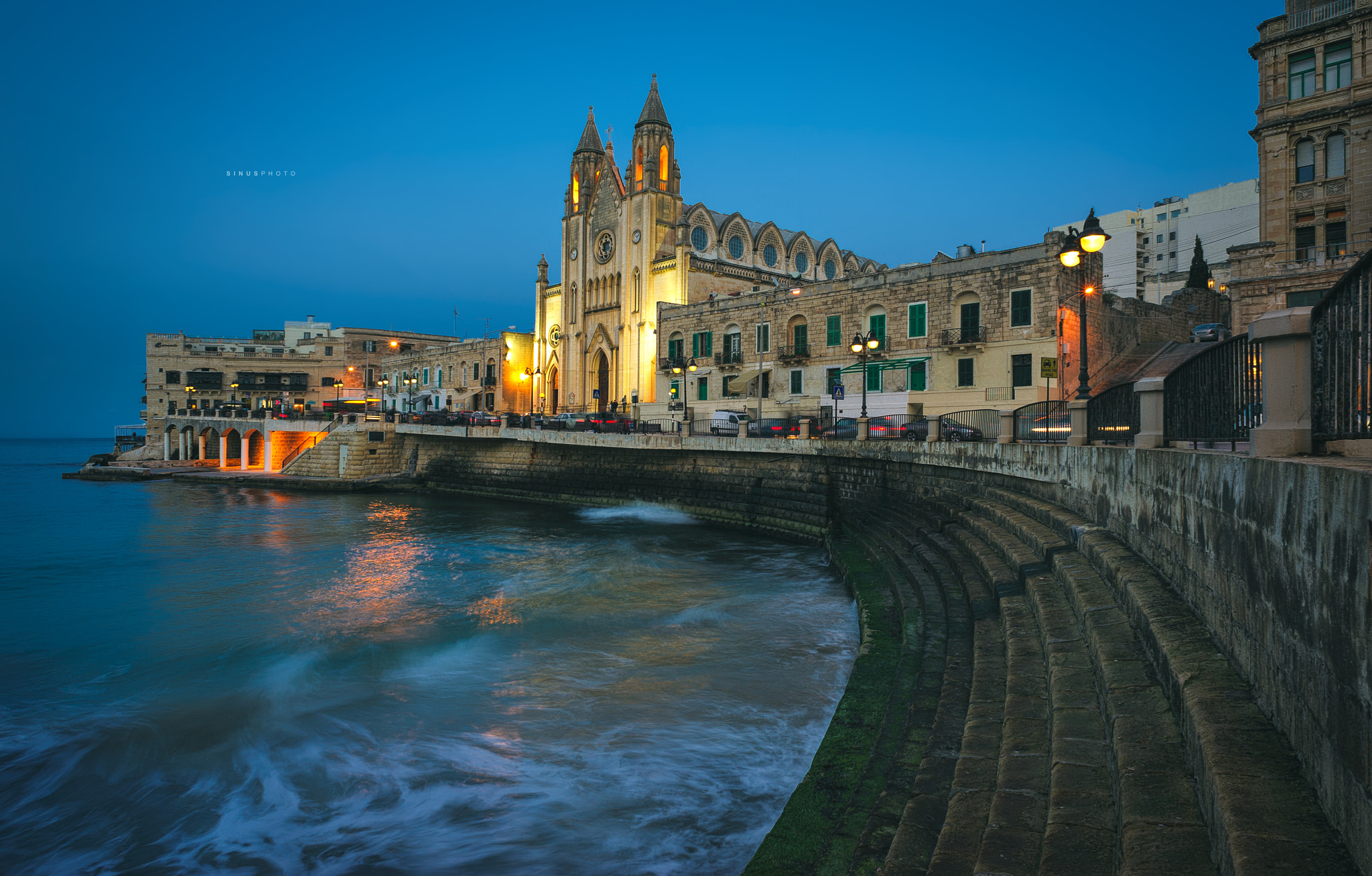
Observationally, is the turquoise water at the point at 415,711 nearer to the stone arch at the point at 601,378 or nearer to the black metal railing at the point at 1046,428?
the black metal railing at the point at 1046,428

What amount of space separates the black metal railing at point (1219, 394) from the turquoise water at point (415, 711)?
4919mm

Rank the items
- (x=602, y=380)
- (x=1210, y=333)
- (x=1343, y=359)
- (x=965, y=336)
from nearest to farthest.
Result: (x=1343, y=359), (x=1210, y=333), (x=965, y=336), (x=602, y=380)

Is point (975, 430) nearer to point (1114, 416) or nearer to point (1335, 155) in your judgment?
point (1114, 416)

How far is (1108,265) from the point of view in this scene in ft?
209

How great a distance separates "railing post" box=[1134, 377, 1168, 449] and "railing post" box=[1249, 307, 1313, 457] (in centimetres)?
361

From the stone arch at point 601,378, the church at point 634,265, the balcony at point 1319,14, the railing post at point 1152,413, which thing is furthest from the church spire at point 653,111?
the railing post at point 1152,413

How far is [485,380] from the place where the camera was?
198 ft

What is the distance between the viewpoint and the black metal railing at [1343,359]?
3.95m

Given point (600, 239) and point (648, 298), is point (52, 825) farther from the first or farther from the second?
point (600, 239)

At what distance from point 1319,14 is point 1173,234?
144ft

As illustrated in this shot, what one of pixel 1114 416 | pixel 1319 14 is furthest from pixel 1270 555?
pixel 1319 14

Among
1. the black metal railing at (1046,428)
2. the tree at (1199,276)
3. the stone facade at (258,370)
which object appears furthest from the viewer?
the stone facade at (258,370)

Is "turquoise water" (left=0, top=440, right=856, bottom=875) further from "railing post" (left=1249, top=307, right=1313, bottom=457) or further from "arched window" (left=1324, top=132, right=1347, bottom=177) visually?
"arched window" (left=1324, top=132, right=1347, bottom=177)

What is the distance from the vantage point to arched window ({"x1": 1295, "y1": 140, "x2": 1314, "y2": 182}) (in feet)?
90.6
